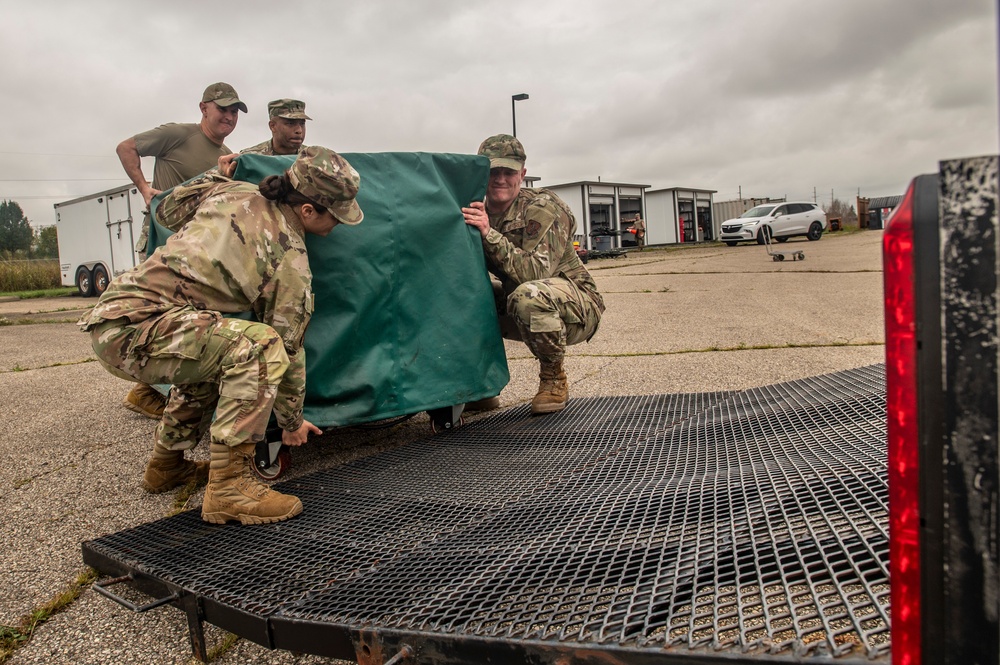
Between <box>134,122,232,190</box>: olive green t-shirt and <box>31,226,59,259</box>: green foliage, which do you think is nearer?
<box>134,122,232,190</box>: olive green t-shirt

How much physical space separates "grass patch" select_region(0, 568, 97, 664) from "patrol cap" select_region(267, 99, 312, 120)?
2870 mm

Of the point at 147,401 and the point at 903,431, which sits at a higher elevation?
the point at 903,431

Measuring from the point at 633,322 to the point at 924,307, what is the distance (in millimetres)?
6473

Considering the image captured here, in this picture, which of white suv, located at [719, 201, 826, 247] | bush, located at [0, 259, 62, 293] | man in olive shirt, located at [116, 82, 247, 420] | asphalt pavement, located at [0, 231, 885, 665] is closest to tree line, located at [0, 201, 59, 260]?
bush, located at [0, 259, 62, 293]

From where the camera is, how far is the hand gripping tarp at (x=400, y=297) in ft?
9.10

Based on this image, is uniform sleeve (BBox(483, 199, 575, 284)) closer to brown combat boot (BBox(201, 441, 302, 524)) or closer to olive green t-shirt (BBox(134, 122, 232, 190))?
brown combat boot (BBox(201, 441, 302, 524))

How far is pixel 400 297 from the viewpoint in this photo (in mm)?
2947

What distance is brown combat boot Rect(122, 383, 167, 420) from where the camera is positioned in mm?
3916

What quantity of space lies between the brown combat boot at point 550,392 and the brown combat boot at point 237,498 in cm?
156

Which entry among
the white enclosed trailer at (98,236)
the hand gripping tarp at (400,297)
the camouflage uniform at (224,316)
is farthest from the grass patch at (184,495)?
the white enclosed trailer at (98,236)

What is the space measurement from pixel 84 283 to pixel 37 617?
65.2ft

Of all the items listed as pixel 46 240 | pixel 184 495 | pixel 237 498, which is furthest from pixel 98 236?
pixel 46 240

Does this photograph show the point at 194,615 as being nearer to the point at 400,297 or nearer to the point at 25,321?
the point at 400,297

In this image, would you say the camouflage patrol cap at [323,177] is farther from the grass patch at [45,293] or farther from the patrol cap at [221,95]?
the grass patch at [45,293]
